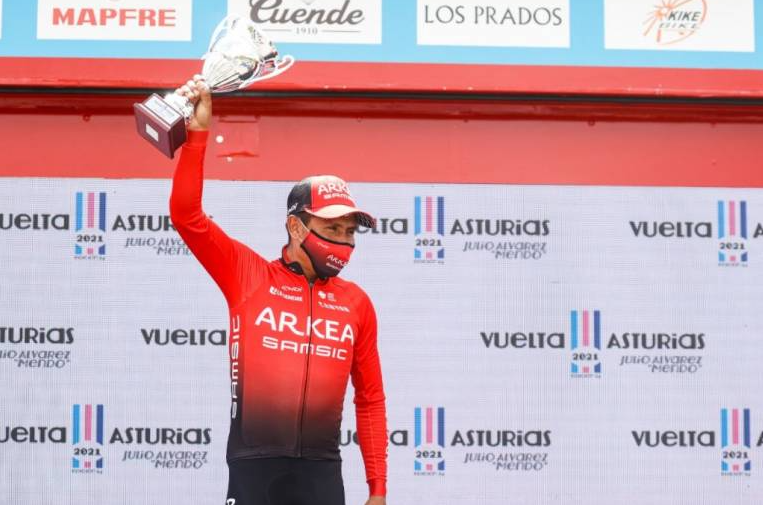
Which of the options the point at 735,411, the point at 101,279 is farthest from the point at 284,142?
the point at 735,411

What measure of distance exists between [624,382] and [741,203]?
909mm

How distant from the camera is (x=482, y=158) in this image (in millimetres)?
4152

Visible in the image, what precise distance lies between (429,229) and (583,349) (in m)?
0.80

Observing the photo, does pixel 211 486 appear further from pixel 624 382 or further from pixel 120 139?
pixel 624 382

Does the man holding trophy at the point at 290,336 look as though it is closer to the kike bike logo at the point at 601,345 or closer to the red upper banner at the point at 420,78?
the red upper banner at the point at 420,78

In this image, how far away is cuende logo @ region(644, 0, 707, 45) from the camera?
4180 mm

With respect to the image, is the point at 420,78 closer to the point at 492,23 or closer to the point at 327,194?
the point at 492,23

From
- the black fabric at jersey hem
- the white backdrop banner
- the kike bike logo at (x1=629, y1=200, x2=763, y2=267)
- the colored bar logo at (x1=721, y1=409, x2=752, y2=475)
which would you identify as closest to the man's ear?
the black fabric at jersey hem

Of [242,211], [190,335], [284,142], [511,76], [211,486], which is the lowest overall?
[211,486]

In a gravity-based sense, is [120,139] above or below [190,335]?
above

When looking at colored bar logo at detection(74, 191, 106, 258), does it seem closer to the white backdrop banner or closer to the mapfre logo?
the white backdrop banner

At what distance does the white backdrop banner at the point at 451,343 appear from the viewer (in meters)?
4.01

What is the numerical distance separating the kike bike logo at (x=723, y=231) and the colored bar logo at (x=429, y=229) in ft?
2.64

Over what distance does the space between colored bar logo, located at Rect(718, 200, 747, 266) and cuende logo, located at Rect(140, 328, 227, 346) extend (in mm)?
2127
